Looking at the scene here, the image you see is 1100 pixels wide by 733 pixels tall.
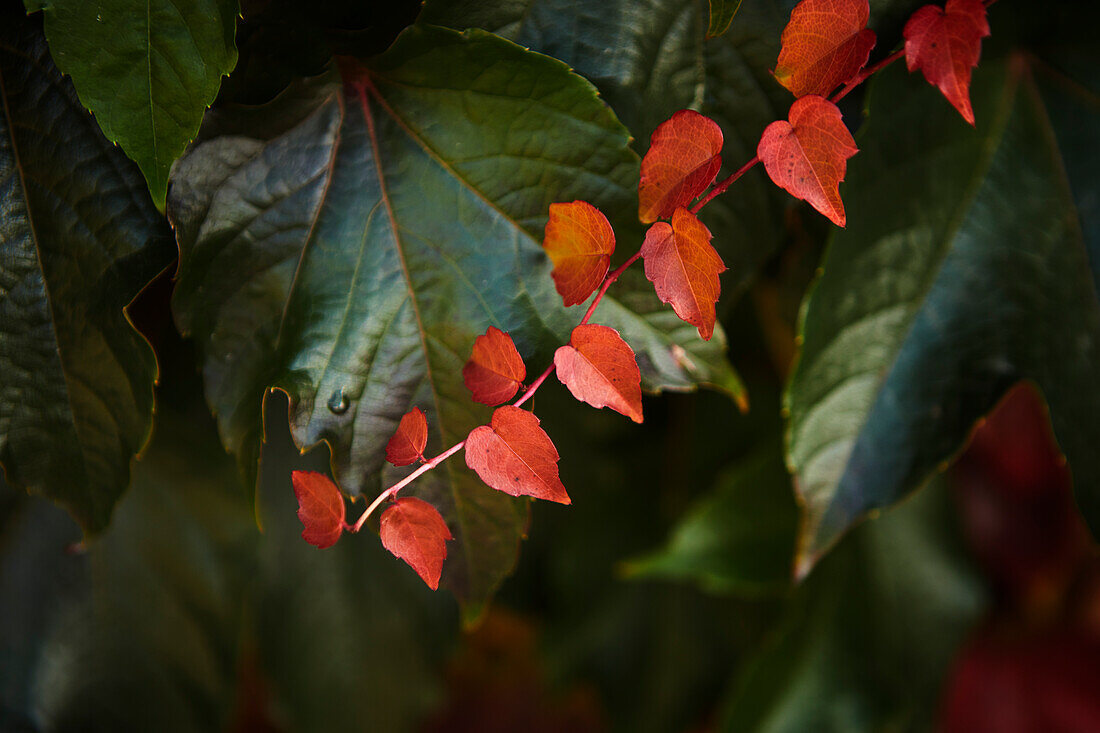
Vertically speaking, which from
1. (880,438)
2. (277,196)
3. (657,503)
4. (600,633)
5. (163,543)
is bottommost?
(600,633)

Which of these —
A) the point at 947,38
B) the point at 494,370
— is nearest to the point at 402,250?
the point at 494,370

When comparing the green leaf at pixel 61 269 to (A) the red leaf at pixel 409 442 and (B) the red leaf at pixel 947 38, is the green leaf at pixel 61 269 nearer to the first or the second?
(A) the red leaf at pixel 409 442

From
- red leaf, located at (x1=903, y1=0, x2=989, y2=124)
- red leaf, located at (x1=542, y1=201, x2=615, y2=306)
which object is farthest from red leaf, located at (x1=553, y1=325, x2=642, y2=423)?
red leaf, located at (x1=903, y1=0, x2=989, y2=124)

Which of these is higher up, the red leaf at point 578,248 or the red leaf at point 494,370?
the red leaf at point 578,248

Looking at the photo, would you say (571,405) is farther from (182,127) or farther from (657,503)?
(182,127)

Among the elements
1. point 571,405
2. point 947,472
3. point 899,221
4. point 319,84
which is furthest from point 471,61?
point 947,472

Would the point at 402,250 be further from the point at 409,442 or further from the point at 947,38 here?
the point at 947,38

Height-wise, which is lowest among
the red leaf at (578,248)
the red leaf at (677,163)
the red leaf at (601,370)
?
the red leaf at (601,370)

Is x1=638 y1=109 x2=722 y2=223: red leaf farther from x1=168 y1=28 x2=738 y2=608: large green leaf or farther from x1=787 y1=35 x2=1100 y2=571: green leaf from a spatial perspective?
x1=787 y1=35 x2=1100 y2=571: green leaf

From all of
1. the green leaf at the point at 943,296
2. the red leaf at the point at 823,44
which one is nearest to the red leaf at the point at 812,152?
the red leaf at the point at 823,44
